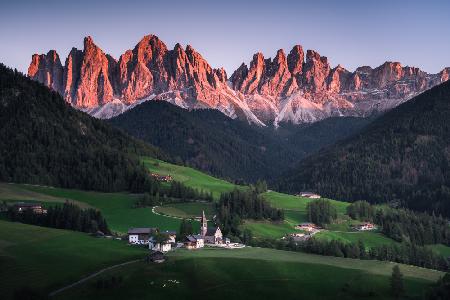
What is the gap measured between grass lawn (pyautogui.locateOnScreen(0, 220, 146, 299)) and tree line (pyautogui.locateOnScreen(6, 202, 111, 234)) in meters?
10.3

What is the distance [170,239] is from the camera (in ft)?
469

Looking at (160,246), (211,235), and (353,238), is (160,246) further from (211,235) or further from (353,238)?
(353,238)

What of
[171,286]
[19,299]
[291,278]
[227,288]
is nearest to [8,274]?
[19,299]

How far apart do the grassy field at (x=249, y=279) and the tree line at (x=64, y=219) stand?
3768 centimetres

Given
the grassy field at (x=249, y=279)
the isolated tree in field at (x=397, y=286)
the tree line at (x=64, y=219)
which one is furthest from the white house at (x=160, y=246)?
the isolated tree in field at (x=397, y=286)

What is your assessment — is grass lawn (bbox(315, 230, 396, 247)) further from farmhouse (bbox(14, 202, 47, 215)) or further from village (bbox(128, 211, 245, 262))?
farmhouse (bbox(14, 202, 47, 215))

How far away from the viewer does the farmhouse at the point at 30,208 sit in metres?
167

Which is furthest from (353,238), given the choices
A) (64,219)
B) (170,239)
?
(64,219)

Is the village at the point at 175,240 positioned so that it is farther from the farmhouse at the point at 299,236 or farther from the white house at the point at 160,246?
the farmhouse at the point at 299,236

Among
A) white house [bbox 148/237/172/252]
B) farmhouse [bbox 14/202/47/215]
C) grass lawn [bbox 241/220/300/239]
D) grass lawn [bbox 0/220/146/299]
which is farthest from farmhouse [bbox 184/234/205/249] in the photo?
farmhouse [bbox 14/202/47/215]

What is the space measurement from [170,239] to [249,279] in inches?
1330

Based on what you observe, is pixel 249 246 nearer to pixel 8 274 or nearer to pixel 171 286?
pixel 171 286

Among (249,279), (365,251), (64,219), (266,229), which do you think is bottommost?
(249,279)

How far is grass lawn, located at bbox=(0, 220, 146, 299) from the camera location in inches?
4242
